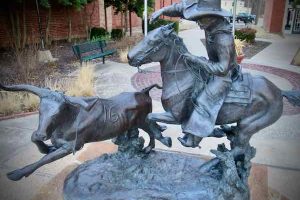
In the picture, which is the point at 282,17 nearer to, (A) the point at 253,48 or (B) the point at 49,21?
(A) the point at 253,48

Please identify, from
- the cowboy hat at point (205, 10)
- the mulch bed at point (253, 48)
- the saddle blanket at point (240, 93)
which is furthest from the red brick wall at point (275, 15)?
the cowboy hat at point (205, 10)

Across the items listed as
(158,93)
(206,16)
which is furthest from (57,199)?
(158,93)

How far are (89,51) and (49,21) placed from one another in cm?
553

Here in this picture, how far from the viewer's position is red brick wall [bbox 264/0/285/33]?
24866mm

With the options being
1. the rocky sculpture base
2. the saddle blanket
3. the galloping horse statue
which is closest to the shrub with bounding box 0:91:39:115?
the rocky sculpture base

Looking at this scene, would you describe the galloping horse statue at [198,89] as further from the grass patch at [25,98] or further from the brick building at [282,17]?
the brick building at [282,17]

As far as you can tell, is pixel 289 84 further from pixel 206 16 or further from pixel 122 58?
pixel 206 16

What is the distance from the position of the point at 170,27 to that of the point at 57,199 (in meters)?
2.41

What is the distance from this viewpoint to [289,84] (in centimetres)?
1027

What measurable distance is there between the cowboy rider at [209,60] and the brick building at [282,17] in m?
24.1

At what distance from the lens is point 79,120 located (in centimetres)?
344

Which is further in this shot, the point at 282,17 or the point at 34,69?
the point at 282,17

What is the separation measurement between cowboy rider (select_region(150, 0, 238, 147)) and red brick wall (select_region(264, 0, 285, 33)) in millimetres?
24034

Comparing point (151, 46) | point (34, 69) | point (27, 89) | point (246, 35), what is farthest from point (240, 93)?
point (246, 35)
